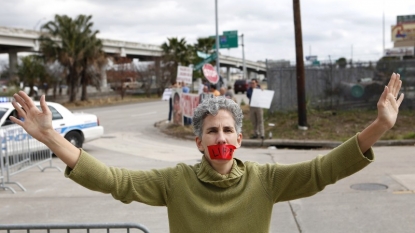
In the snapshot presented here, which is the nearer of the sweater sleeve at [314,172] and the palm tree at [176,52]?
the sweater sleeve at [314,172]

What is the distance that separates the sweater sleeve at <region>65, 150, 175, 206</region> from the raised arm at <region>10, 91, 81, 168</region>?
0.05m

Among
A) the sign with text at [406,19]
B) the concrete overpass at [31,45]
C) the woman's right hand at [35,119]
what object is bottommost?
the woman's right hand at [35,119]

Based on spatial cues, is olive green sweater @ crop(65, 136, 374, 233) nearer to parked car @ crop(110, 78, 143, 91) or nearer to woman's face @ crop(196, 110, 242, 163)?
woman's face @ crop(196, 110, 242, 163)

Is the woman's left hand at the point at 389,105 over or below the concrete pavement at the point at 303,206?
over

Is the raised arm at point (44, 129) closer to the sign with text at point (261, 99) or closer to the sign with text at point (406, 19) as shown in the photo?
the sign with text at point (261, 99)

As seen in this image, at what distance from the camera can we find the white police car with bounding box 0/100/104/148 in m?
11.4

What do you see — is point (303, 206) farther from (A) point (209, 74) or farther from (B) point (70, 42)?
(B) point (70, 42)

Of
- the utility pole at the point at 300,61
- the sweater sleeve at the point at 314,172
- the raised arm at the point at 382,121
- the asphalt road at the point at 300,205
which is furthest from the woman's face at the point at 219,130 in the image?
the utility pole at the point at 300,61

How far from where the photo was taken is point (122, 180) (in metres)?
2.34

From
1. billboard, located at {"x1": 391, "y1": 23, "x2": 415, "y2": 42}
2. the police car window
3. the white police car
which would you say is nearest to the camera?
the white police car

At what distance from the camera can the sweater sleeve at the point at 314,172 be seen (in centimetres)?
221

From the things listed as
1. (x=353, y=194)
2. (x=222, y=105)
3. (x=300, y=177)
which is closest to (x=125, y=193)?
(x=222, y=105)

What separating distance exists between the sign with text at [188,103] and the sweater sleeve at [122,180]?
14.5 metres

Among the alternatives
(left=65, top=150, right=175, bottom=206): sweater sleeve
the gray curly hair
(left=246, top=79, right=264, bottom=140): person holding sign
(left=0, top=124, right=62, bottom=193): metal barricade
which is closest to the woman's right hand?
(left=65, top=150, right=175, bottom=206): sweater sleeve
